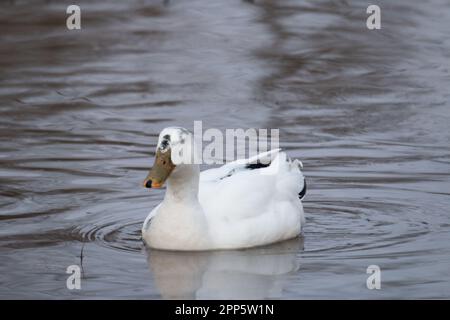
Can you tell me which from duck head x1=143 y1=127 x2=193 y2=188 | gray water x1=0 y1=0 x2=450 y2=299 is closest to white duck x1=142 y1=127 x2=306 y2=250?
duck head x1=143 y1=127 x2=193 y2=188

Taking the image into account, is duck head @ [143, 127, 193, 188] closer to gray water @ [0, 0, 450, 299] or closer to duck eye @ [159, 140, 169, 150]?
duck eye @ [159, 140, 169, 150]

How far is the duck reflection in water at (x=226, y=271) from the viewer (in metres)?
7.69

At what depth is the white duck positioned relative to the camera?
8.37m

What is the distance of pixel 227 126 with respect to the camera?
12.3 m

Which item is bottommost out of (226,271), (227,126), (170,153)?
(226,271)

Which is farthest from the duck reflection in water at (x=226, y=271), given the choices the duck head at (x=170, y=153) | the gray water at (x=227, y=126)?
the duck head at (x=170, y=153)

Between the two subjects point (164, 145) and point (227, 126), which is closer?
point (164, 145)

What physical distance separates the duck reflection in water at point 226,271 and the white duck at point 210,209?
8cm

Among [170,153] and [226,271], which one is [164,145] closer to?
[170,153]

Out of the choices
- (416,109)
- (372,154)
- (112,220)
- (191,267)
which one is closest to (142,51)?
(416,109)

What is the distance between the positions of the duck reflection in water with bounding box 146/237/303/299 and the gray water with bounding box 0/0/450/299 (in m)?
0.02

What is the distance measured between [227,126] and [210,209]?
378cm

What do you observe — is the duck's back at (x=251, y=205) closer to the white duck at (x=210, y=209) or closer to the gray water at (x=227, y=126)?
the white duck at (x=210, y=209)

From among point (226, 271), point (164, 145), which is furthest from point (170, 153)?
point (226, 271)
